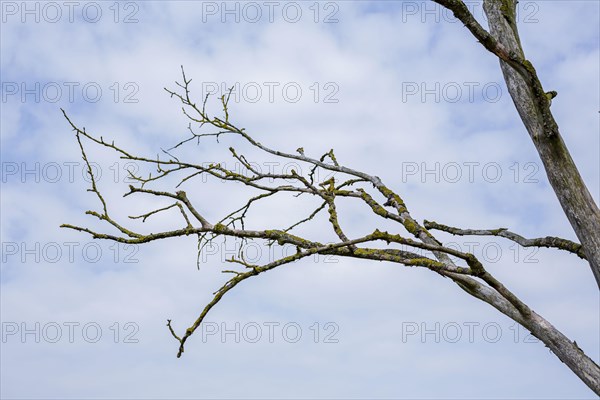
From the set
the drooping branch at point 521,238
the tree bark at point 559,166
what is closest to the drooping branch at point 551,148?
the tree bark at point 559,166

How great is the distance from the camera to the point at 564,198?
4.47 m

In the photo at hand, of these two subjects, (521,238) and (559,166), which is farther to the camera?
(521,238)

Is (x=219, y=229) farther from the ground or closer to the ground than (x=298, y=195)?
closer to the ground

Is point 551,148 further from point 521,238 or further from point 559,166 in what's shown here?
point 521,238

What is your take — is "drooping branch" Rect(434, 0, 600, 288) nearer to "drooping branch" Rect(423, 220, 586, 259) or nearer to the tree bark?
the tree bark

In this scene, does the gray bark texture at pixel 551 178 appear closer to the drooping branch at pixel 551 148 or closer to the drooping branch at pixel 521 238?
the drooping branch at pixel 551 148

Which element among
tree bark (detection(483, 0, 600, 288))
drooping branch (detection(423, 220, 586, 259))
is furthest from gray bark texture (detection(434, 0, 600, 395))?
drooping branch (detection(423, 220, 586, 259))

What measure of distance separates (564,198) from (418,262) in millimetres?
1161

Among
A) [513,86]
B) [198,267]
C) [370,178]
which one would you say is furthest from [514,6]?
[198,267]

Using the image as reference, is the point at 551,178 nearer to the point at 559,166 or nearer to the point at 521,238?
the point at 559,166

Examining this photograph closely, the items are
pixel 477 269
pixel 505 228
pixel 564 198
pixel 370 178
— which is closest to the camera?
pixel 477 269

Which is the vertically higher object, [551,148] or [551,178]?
[551,148]

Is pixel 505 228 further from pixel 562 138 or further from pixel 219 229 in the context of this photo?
pixel 219 229

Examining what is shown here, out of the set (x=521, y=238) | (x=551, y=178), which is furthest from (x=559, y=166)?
(x=521, y=238)
